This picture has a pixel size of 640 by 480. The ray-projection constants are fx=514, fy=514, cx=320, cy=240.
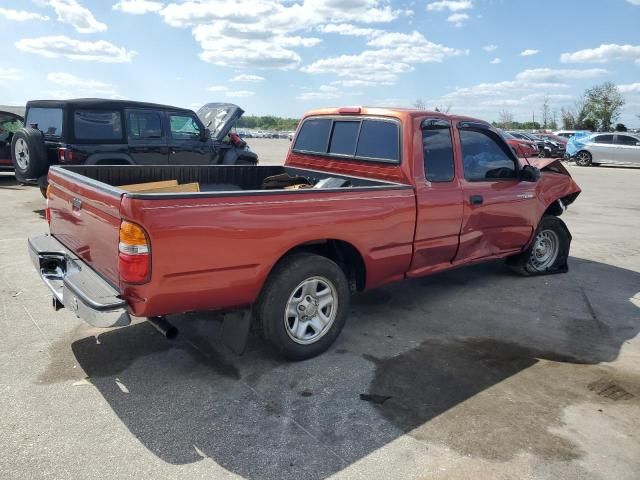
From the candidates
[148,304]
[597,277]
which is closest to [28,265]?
[148,304]

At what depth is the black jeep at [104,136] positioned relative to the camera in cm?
774

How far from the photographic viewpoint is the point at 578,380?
11.9ft

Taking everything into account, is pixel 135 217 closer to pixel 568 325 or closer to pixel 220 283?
pixel 220 283

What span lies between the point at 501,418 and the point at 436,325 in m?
1.48

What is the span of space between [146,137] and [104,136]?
723 mm

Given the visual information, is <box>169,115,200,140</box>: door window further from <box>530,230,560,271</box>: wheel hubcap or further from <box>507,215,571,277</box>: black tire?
<box>530,230,560,271</box>: wheel hubcap

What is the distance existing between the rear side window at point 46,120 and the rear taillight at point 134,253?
6.47 metres

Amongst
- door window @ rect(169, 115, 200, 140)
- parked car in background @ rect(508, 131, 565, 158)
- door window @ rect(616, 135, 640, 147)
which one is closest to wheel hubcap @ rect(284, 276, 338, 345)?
door window @ rect(169, 115, 200, 140)

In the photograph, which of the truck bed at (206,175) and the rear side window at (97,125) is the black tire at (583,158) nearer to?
the rear side window at (97,125)

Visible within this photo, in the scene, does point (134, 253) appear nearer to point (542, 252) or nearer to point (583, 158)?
point (542, 252)

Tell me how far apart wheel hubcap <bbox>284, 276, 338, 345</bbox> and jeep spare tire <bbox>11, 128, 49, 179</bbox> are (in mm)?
5596

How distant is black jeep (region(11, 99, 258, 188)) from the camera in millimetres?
7742

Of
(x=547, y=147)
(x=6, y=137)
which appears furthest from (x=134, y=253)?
(x=547, y=147)

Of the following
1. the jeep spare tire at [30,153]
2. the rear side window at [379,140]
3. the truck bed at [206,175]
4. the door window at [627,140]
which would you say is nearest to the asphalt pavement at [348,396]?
the truck bed at [206,175]
